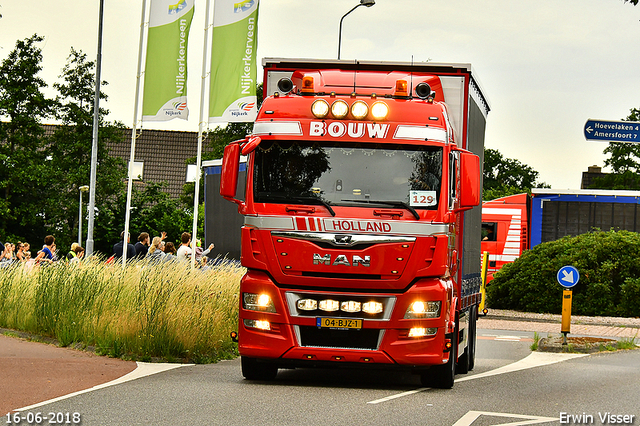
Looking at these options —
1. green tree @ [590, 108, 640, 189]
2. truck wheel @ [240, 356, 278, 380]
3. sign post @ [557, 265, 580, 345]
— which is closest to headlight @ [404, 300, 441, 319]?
truck wheel @ [240, 356, 278, 380]

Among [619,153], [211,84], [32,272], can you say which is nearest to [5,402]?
[32,272]

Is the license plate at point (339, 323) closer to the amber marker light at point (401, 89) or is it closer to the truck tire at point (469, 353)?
the amber marker light at point (401, 89)

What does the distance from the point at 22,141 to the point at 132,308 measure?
4110 cm

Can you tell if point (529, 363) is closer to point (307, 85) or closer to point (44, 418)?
point (307, 85)

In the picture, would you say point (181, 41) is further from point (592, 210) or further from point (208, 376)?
point (592, 210)

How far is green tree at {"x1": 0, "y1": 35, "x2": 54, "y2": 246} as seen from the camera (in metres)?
50.2

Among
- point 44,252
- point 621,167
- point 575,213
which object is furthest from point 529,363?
point 621,167

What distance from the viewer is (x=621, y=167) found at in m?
60.3

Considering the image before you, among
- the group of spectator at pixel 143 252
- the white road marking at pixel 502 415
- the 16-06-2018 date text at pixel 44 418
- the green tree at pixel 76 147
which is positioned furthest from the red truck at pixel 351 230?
the green tree at pixel 76 147

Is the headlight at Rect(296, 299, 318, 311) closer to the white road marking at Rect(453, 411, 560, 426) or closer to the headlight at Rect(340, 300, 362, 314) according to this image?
the headlight at Rect(340, 300, 362, 314)

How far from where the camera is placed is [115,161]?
50500mm

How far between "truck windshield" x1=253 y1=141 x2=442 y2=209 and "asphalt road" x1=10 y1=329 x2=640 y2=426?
2045 millimetres

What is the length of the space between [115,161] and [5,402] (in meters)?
43.2

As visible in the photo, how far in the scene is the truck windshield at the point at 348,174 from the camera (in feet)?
32.3
